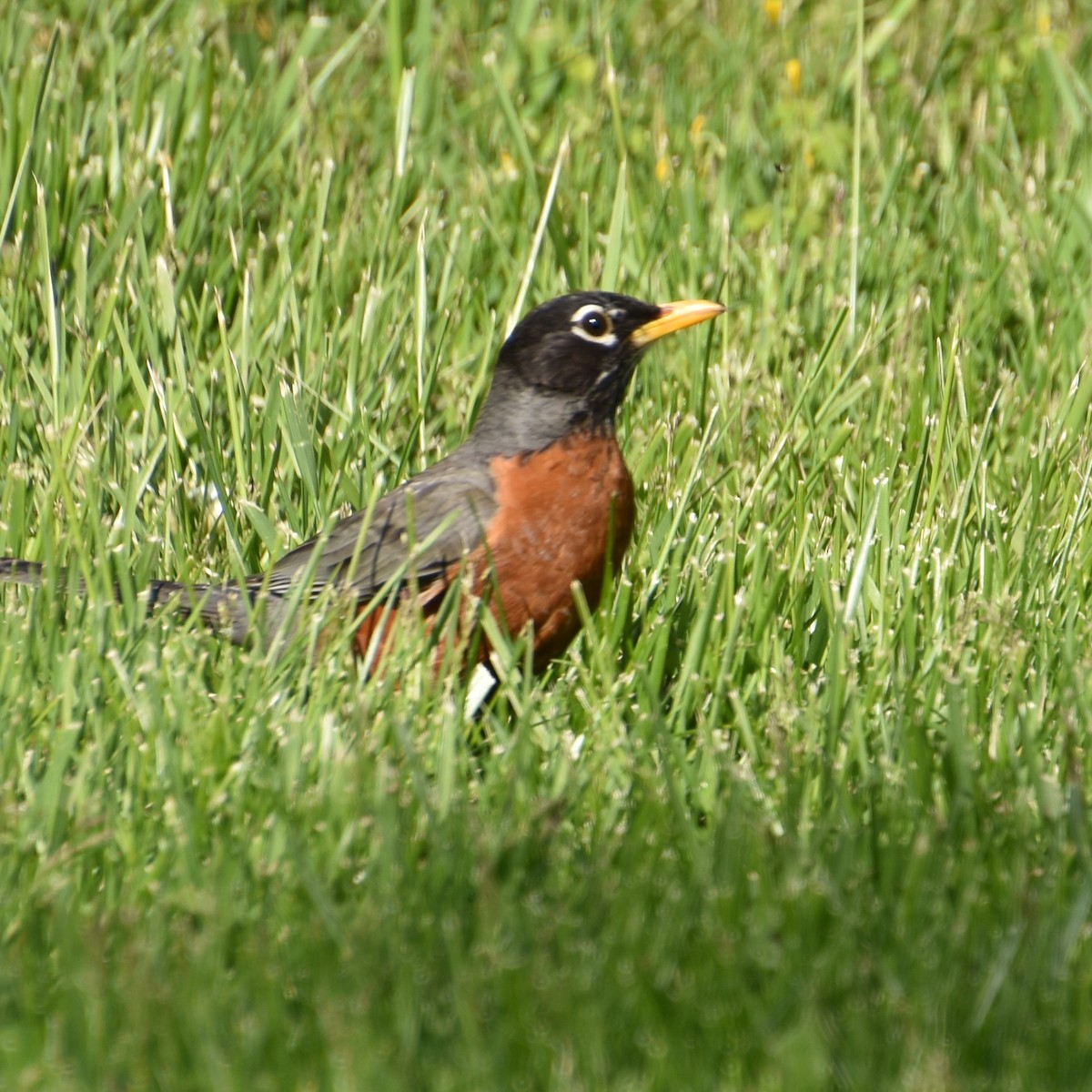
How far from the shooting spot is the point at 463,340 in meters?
4.80

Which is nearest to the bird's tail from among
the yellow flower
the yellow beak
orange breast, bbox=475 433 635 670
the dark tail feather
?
the dark tail feather

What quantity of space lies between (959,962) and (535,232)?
10.3ft

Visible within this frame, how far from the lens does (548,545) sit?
3473 mm

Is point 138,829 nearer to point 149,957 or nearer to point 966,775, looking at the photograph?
point 149,957

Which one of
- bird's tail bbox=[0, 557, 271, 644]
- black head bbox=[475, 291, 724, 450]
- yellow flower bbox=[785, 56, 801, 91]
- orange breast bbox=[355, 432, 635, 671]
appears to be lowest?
bird's tail bbox=[0, 557, 271, 644]

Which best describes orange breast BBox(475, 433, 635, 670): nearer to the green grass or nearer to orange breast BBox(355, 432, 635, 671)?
orange breast BBox(355, 432, 635, 671)

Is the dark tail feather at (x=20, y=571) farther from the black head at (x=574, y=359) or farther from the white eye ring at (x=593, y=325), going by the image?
the white eye ring at (x=593, y=325)

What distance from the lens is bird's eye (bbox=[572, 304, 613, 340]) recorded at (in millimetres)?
3879

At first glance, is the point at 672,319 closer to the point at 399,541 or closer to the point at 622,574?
the point at 622,574

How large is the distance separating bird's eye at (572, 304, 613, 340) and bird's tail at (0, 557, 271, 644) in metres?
0.98

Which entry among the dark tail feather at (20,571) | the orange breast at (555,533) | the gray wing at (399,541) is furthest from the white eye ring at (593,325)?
the dark tail feather at (20,571)

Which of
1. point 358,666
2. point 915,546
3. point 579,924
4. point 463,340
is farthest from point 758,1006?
point 463,340

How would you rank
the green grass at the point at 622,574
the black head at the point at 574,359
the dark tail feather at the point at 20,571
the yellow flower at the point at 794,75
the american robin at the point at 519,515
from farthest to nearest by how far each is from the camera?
1. the yellow flower at the point at 794,75
2. the black head at the point at 574,359
3. the american robin at the point at 519,515
4. the dark tail feather at the point at 20,571
5. the green grass at the point at 622,574

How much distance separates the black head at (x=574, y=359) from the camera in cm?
384
